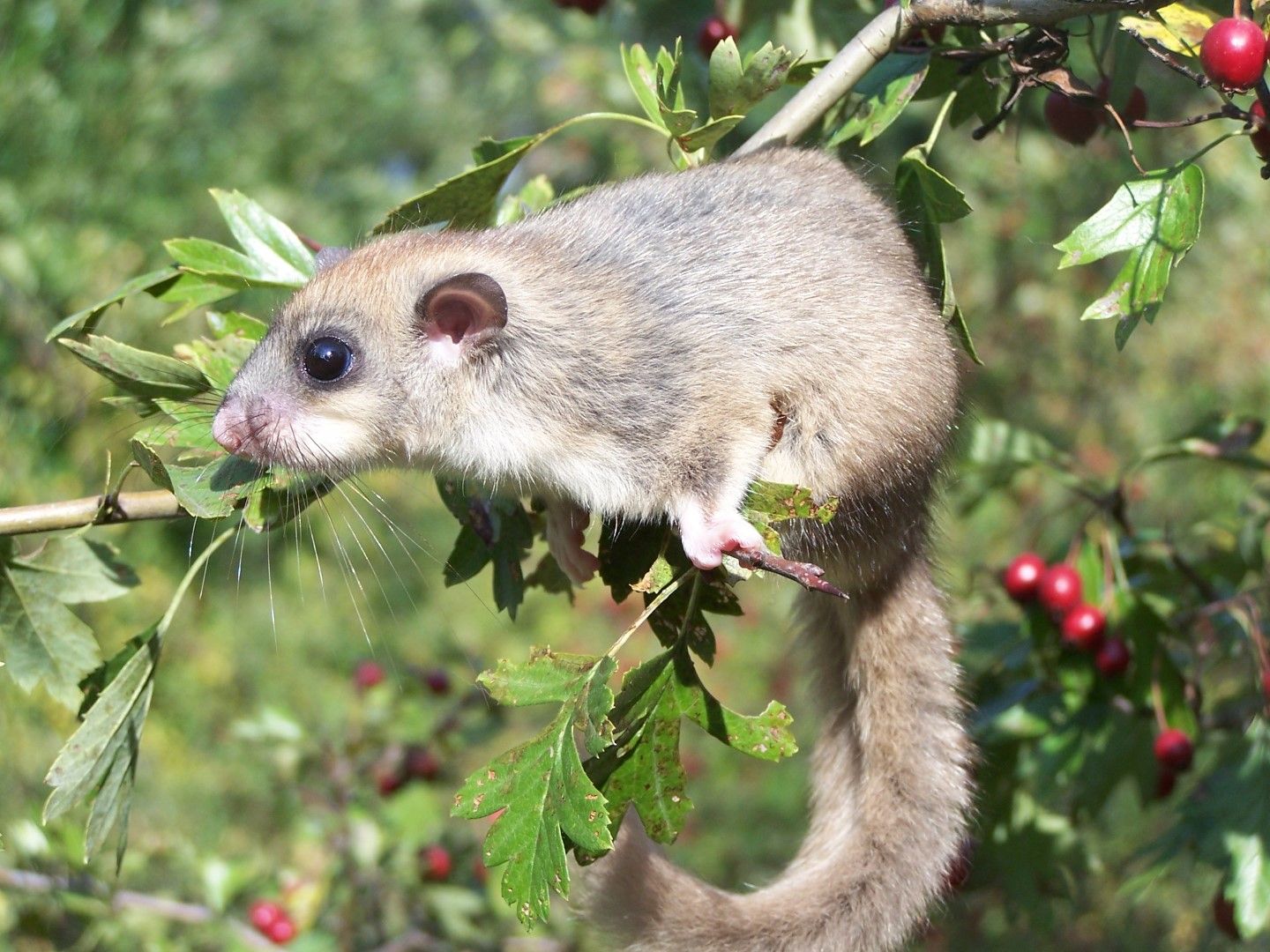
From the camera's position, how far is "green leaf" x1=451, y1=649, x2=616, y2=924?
1604 millimetres

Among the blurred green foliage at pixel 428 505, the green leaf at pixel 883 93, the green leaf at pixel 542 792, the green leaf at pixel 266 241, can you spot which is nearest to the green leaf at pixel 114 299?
the green leaf at pixel 266 241

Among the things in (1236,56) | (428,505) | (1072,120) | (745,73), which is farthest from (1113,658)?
(428,505)

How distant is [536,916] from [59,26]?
4.69m

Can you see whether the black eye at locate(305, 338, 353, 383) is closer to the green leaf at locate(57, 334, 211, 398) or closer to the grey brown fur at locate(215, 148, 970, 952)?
the grey brown fur at locate(215, 148, 970, 952)

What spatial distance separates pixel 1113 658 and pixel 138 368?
1.93 meters

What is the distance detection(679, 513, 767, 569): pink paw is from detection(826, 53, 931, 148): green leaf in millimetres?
A: 625

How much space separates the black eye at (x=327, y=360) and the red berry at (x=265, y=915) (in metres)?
1.53

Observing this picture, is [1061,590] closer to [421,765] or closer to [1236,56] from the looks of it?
[1236,56]

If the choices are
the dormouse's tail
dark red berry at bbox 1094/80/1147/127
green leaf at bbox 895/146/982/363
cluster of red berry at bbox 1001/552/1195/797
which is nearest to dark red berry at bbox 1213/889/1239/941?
cluster of red berry at bbox 1001/552/1195/797

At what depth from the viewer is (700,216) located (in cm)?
219

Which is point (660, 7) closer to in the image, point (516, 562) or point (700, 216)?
point (700, 216)

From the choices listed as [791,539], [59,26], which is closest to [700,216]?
[791,539]

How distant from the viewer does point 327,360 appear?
2.23m

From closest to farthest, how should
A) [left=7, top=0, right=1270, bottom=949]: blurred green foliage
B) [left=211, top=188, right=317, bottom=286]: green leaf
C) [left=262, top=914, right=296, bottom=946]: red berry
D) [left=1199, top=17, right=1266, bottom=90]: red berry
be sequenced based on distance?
[left=1199, top=17, right=1266, bottom=90]: red berry, [left=211, top=188, right=317, bottom=286]: green leaf, [left=7, top=0, right=1270, bottom=949]: blurred green foliage, [left=262, top=914, right=296, bottom=946]: red berry
